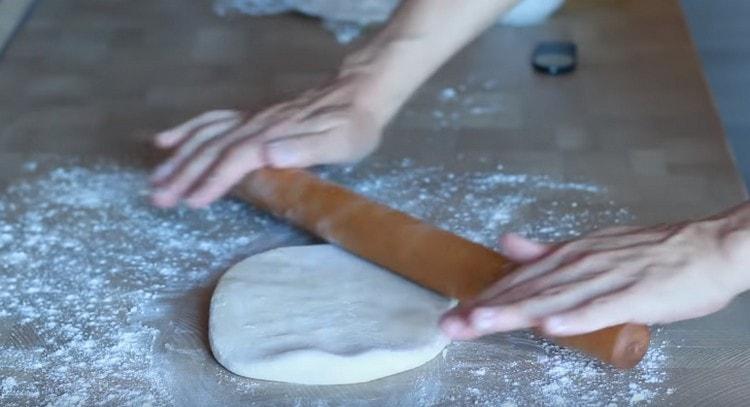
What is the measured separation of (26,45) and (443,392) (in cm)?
97

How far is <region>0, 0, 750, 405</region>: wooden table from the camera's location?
130cm

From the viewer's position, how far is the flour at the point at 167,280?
38.8 inches

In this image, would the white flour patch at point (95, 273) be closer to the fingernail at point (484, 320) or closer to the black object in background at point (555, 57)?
the fingernail at point (484, 320)

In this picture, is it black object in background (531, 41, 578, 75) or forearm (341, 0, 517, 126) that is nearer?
forearm (341, 0, 517, 126)

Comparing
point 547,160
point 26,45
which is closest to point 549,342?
point 547,160

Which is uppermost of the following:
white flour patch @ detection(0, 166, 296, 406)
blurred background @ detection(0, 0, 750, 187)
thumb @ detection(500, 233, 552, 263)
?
thumb @ detection(500, 233, 552, 263)

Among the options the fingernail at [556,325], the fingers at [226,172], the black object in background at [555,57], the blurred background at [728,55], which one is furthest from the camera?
the blurred background at [728,55]

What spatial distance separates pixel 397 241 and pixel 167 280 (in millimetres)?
243

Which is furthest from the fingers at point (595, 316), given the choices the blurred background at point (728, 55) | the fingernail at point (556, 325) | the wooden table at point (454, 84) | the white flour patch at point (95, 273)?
the blurred background at point (728, 55)

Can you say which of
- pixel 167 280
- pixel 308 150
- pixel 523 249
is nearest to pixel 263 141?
pixel 308 150

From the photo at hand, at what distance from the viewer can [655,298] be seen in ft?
3.05

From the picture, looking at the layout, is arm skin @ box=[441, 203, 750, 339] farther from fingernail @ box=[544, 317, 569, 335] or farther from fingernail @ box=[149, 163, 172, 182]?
fingernail @ box=[149, 163, 172, 182]

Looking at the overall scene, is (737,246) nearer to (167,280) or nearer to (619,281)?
(619,281)

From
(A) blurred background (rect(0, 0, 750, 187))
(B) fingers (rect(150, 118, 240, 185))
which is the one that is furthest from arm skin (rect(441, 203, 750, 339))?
(A) blurred background (rect(0, 0, 750, 187))
